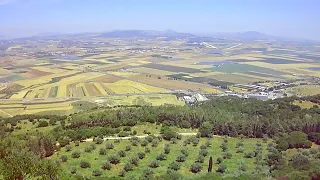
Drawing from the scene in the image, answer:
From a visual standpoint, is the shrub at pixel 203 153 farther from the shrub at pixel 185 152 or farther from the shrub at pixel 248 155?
the shrub at pixel 248 155

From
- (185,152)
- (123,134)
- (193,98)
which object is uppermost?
(185,152)

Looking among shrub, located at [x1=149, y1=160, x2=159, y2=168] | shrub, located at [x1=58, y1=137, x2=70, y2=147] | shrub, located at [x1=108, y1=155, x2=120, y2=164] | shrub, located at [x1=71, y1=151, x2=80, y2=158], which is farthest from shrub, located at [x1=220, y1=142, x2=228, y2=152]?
shrub, located at [x1=58, y1=137, x2=70, y2=147]

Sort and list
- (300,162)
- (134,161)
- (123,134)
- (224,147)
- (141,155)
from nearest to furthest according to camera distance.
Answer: (300,162)
(134,161)
(141,155)
(224,147)
(123,134)

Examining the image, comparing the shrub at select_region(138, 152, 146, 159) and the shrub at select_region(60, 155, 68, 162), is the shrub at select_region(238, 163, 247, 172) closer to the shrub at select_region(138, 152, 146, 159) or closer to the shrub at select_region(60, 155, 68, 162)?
the shrub at select_region(138, 152, 146, 159)

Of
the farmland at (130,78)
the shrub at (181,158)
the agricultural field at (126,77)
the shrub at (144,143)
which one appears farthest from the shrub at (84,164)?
the agricultural field at (126,77)

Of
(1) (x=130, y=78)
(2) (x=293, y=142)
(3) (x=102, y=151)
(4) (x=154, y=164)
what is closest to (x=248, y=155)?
(2) (x=293, y=142)

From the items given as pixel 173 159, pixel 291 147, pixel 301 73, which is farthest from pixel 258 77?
pixel 173 159

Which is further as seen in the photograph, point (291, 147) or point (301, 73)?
point (301, 73)

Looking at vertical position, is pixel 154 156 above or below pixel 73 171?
below

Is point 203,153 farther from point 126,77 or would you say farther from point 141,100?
point 126,77

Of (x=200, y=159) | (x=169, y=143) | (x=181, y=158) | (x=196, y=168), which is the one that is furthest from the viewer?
(x=169, y=143)

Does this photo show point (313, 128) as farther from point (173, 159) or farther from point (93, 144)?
point (93, 144)
